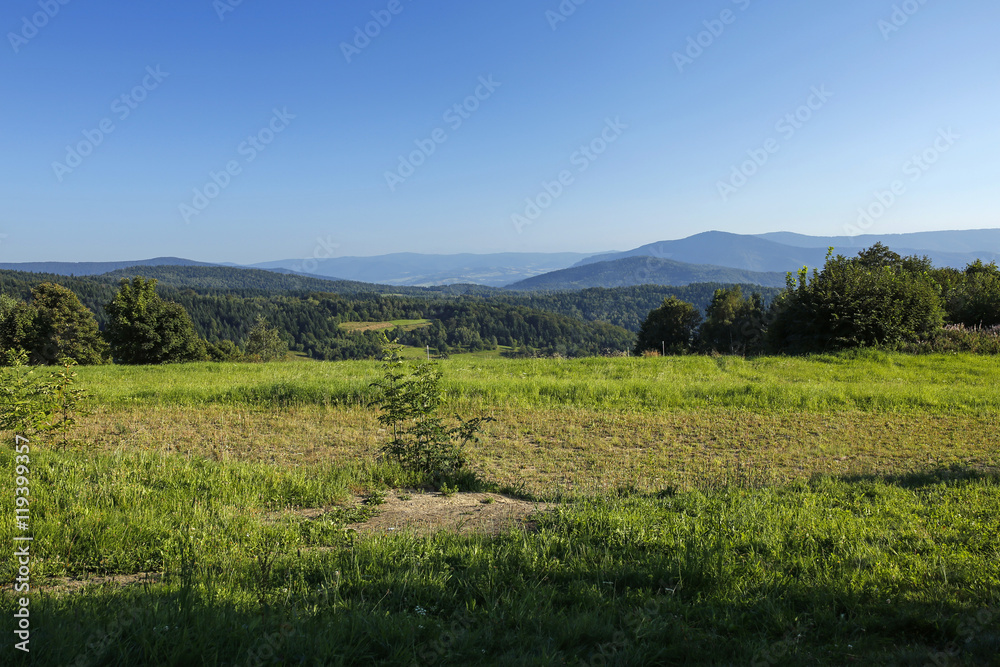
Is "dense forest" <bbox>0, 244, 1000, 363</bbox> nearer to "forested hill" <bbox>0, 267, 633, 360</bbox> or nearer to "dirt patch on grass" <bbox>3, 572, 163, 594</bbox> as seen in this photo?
"forested hill" <bbox>0, 267, 633, 360</bbox>

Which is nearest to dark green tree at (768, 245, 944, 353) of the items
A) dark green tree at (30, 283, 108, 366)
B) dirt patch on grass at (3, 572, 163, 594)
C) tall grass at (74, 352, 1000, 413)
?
tall grass at (74, 352, 1000, 413)

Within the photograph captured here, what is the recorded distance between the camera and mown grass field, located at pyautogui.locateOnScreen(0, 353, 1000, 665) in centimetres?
329

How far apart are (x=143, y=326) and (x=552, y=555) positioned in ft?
136

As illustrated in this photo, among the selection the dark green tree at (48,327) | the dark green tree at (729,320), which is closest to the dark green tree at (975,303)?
the dark green tree at (729,320)

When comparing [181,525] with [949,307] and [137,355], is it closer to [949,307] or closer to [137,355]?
[949,307]

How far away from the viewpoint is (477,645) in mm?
3375

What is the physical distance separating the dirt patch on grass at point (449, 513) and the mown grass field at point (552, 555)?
1.07 feet

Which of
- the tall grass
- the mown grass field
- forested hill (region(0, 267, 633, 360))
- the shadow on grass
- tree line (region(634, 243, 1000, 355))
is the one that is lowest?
forested hill (region(0, 267, 633, 360))

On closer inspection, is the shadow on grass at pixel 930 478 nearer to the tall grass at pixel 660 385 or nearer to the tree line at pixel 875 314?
the tall grass at pixel 660 385

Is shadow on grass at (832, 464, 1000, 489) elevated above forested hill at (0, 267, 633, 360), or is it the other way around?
shadow on grass at (832, 464, 1000, 489)

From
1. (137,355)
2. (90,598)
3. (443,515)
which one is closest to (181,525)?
(90,598)

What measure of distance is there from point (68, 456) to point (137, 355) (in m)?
36.4

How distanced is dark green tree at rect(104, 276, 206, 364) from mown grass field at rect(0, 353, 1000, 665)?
1244 inches

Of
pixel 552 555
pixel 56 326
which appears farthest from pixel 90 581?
pixel 56 326
